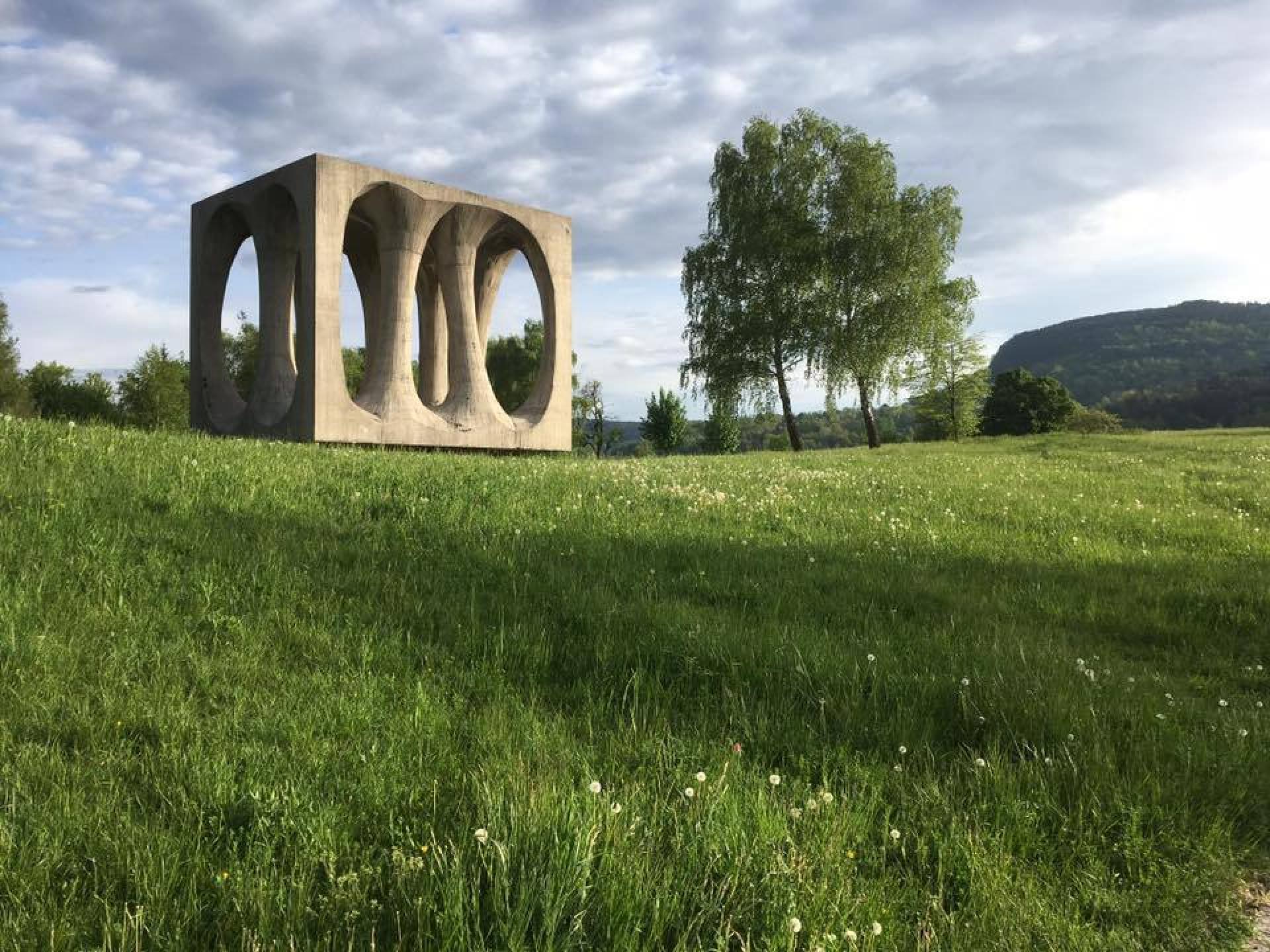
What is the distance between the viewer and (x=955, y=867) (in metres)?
2.68

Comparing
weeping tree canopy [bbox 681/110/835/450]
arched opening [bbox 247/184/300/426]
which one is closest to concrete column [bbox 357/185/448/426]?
arched opening [bbox 247/184/300/426]

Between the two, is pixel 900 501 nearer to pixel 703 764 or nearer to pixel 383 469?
pixel 383 469

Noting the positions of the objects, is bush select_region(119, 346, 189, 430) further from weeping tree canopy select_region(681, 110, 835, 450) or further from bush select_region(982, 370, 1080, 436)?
bush select_region(982, 370, 1080, 436)

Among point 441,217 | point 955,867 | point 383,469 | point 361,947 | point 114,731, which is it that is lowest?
point 955,867

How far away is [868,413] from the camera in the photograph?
40188mm

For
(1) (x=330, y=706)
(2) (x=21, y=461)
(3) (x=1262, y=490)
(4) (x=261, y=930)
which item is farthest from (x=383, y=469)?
(3) (x=1262, y=490)

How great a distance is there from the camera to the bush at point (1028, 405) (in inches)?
2822

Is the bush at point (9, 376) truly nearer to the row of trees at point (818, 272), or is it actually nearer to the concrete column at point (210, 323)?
the concrete column at point (210, 323)

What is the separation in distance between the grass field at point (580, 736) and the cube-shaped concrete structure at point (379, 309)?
17.6 m

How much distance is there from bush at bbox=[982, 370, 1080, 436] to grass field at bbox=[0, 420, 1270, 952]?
235 feet

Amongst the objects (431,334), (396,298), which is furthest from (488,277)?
(396,298)

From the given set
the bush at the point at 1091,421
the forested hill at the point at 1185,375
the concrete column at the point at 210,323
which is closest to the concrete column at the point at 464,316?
the concrete column at the point at 210,323

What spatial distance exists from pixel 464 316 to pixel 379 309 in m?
3.31

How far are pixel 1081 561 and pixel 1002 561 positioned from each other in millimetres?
1009
